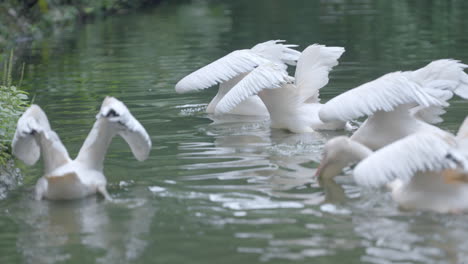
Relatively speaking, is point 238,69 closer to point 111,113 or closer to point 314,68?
point 314,68

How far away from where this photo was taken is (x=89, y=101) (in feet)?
36.4

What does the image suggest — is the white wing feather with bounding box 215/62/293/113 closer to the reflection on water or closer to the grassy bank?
the reflection on water

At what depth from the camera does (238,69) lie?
933 centimetres

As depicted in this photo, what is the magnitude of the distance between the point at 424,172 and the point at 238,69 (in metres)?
4.19

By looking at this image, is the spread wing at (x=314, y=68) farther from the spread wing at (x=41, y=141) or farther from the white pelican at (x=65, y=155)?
the spread wing at (x=41, y=141)

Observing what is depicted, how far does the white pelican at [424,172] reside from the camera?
519cm

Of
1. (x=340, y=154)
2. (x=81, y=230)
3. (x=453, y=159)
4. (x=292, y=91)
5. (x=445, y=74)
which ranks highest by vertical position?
(x=445, y=74)

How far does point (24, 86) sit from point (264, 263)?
349 inches

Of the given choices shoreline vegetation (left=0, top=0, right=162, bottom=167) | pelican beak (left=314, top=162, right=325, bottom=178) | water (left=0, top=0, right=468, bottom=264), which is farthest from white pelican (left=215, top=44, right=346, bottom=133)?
shoreline vegetation (left=0, top=0, right=162, bottom=167)

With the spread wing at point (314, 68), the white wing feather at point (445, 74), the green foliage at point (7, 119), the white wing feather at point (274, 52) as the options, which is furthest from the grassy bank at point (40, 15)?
the white wing feather at point (445, 74)

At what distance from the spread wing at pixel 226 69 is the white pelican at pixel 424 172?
398cm

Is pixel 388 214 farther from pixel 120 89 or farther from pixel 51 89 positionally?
pixel 51 89

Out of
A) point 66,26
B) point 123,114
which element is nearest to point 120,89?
point 123,114

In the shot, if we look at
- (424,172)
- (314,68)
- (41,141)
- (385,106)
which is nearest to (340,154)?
(385,106)
